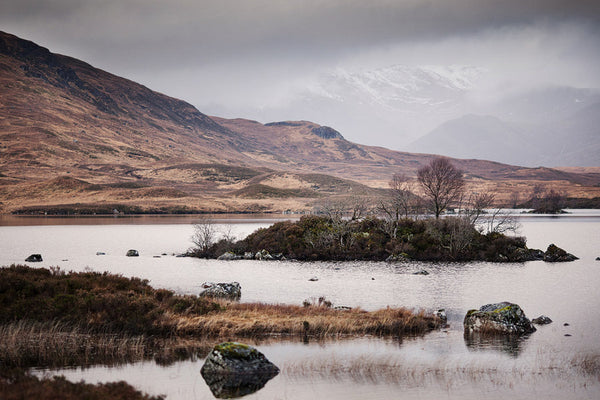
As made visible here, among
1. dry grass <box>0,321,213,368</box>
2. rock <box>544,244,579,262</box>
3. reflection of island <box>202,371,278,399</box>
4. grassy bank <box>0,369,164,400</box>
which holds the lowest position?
reflection of island <box>202,371,278,399</box>

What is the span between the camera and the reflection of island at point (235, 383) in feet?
55.2

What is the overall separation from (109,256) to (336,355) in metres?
48.6

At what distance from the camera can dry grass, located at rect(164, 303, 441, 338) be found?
81.1ft

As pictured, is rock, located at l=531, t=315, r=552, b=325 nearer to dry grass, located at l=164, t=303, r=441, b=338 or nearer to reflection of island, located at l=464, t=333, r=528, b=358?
reflection of island, located at l=464, t=333, r=528, b=358

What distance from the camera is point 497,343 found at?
2334cm

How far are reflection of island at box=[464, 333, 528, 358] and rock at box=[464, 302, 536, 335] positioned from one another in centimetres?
59

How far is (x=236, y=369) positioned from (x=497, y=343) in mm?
12913

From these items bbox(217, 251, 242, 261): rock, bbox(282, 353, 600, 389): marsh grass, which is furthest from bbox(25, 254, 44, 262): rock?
bbox(282, 353, 600, 389): marsh grass

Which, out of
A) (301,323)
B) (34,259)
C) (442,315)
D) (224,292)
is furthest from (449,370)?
(34,259)

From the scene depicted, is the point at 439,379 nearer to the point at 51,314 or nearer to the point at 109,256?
the point at 51,314

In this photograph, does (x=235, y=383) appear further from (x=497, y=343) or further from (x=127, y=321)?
(x=497, y=343)

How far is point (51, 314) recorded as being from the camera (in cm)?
2303

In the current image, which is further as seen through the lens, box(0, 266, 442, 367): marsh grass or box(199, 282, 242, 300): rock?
box(199, 282, 242, 300): rock

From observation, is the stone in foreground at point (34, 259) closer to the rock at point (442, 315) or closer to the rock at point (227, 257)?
the rock at point (227, 257)
